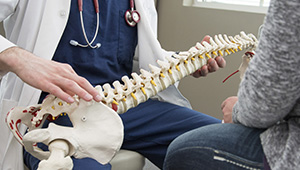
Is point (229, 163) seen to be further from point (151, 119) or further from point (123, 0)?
point (123, 0)

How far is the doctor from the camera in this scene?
1.04 metres

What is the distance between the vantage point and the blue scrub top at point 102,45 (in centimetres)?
112

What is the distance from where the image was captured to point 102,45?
1190 millimetres

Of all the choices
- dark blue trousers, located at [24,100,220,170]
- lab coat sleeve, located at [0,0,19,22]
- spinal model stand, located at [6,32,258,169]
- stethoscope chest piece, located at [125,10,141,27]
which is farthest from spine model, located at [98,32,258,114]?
lab coat sleeve, located at [0,0,19,22]

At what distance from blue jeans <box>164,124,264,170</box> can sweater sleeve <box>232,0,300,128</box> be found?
2.9 inches

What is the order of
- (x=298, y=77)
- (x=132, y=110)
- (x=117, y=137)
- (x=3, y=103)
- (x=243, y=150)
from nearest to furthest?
(x=298, y=77) → (x=243, y=150) → (x=117, y=137) → (x=3, y=103) → (x=132, y=110)

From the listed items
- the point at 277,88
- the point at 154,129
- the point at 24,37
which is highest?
the point at 277,88

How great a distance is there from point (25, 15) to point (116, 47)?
12.9 inches

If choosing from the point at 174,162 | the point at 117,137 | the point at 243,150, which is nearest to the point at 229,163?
the point at 243,150

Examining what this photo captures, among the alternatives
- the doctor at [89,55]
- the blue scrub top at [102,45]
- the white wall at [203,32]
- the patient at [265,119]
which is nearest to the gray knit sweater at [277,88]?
the patient at [265,119]

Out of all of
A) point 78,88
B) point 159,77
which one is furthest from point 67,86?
point 159,77

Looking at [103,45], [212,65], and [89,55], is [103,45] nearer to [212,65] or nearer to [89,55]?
[89,55]

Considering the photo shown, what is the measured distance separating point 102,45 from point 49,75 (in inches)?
16.8

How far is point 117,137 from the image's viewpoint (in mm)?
757
